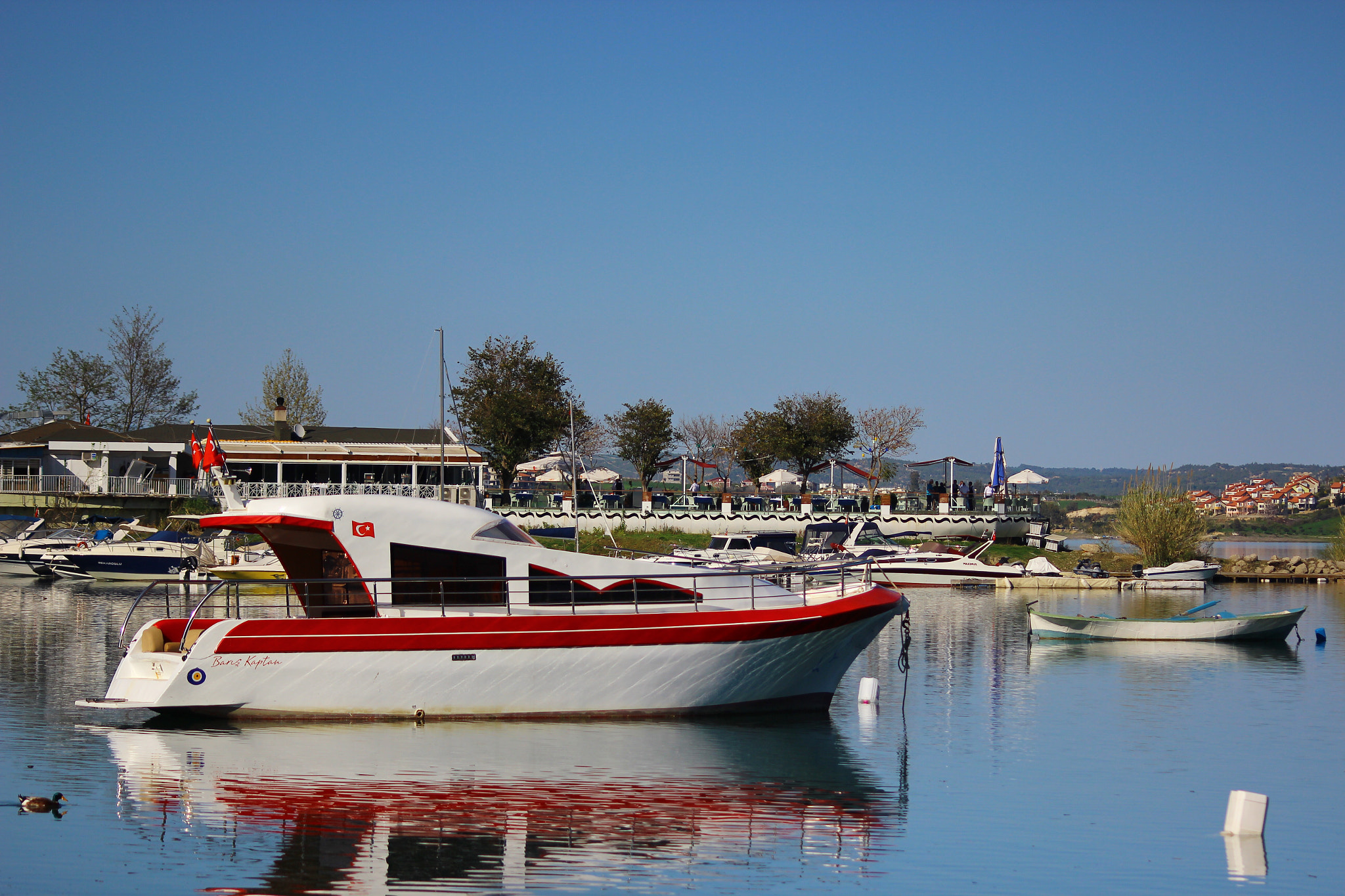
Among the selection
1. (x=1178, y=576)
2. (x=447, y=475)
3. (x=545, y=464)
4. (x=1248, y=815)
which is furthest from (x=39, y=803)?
(x=545, y=464)

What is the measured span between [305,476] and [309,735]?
45221 millimetres

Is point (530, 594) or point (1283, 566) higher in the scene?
point (530, 594)

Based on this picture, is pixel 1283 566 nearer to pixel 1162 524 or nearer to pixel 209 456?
pixel 1162 524

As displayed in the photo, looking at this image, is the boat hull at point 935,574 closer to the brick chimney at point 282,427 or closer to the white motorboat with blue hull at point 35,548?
the white motorboat with blue hull at point 35,548

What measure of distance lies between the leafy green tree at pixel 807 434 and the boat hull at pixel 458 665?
173 ft

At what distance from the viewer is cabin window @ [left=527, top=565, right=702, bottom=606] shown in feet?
57.6

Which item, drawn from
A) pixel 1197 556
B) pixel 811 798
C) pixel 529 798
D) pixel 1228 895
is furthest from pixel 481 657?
pixel 1197 556

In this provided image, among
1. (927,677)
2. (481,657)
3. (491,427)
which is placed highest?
(491,427)

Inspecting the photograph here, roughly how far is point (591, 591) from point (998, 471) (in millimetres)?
52048

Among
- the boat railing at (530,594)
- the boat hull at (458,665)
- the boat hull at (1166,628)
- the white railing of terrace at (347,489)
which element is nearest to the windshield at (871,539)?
the white railing of terrace at (347,489)

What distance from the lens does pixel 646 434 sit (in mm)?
76938

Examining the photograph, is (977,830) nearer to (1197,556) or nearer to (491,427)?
(1197,556)

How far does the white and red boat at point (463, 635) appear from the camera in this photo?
16641 mm

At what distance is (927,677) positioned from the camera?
77.0 feet
